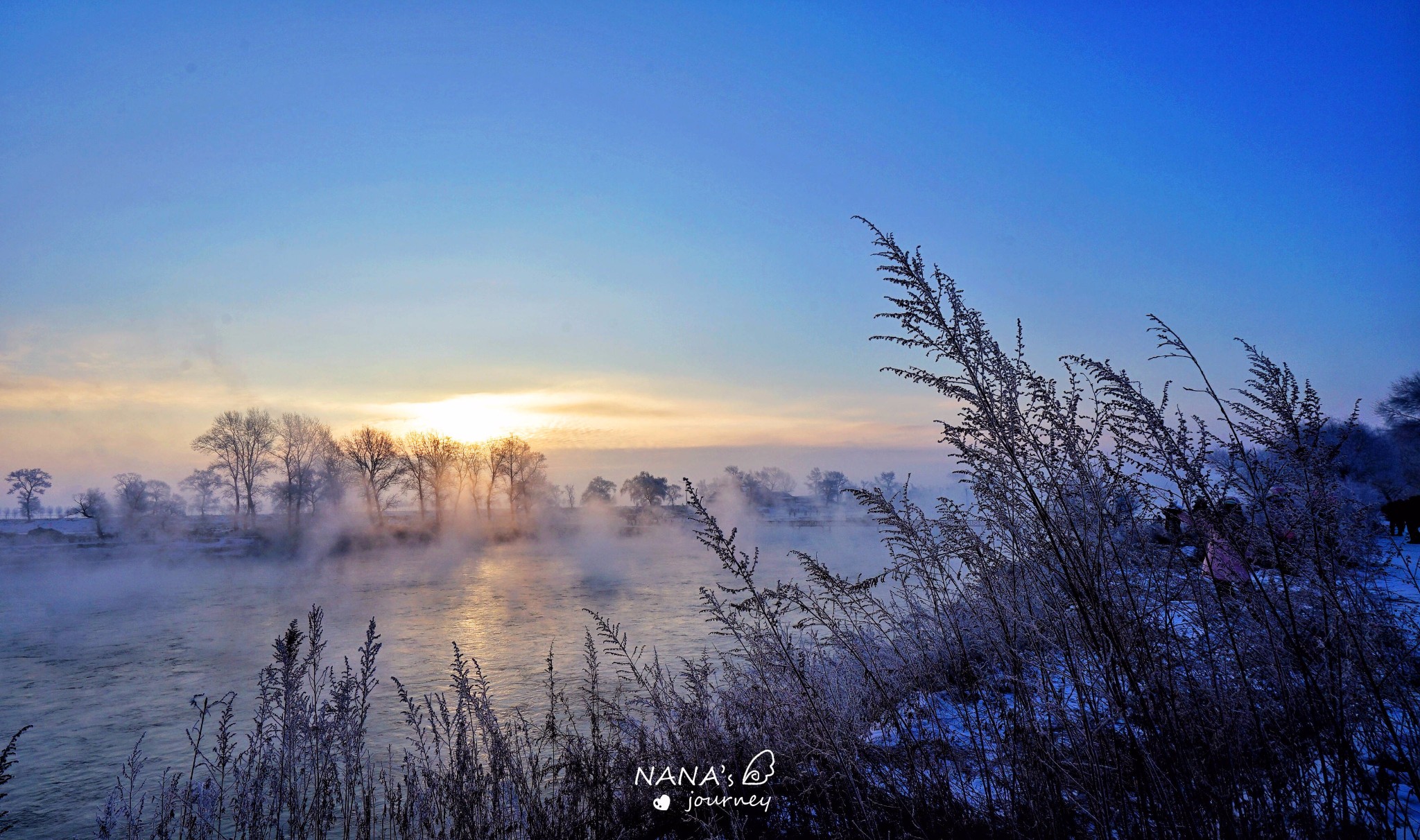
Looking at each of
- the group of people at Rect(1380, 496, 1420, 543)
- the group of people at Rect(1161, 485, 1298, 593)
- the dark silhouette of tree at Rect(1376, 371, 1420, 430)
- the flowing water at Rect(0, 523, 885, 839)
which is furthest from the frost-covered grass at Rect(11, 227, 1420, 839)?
the dark silhouette of tree at Rect(1376, 371, 1420, 430)

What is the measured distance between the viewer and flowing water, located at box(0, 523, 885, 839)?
10.6 meters

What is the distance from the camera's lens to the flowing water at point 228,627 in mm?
10555

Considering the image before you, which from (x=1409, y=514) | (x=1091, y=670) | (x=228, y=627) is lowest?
(x=228, y=627)

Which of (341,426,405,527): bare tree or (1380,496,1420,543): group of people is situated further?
(341,426,405,527): bare tree

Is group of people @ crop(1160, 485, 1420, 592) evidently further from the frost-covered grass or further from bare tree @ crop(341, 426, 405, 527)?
bare tree @ crop(341, 426, 405, 527)

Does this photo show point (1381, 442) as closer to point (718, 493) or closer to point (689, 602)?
point (689, 602)

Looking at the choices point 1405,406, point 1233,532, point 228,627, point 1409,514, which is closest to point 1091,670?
point 1233,532

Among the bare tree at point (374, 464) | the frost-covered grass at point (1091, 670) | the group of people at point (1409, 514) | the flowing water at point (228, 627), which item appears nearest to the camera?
the frost-covered grass at point (1091, 670)

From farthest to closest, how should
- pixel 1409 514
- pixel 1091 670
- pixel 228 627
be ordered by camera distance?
pixel 228 627, pixel 1409 514, pixel 1091 670

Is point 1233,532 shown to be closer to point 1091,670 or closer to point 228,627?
point 1091,670

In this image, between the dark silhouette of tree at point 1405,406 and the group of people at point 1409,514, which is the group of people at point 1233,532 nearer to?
the group of people at point 1409,514

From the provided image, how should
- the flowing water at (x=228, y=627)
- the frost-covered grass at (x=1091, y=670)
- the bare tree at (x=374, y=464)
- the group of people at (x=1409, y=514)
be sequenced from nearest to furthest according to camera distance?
the frost-covered grass at (x=1091, y=670), the flowing water at (x=228, y=627), the group of people at (x=1409, y=514), the bare tree at (x=374, y=464)

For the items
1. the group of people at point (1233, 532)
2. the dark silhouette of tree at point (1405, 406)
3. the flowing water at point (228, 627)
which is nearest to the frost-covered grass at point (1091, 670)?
the group of people at point (1233, 532)

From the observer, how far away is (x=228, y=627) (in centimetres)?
2153
